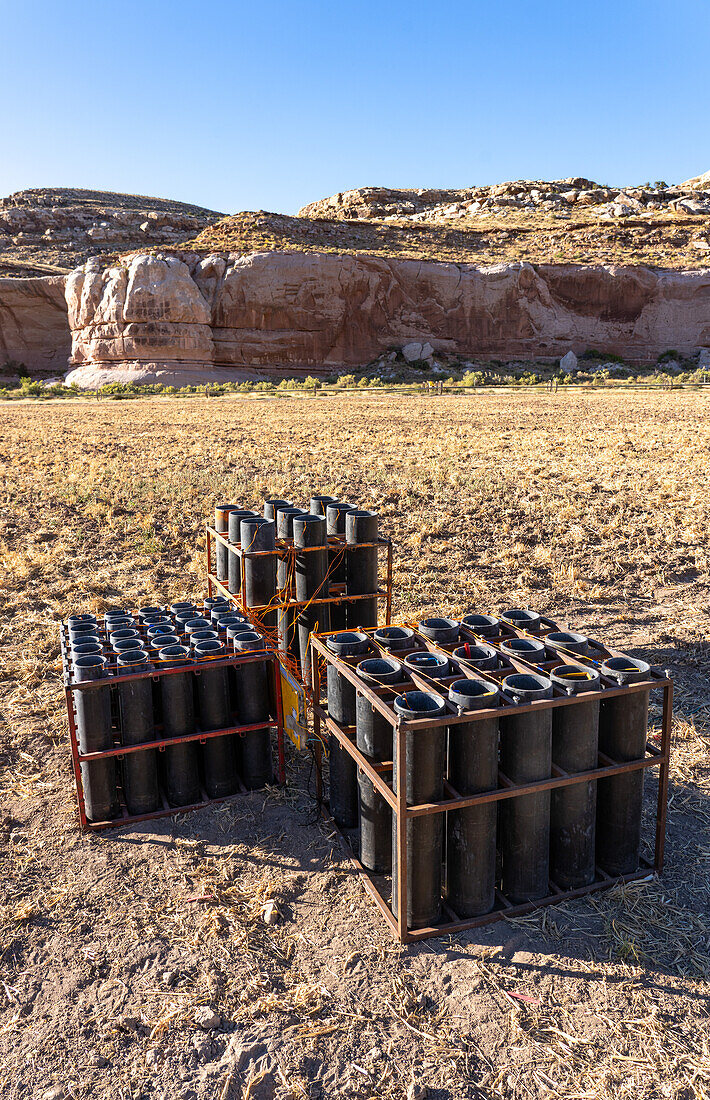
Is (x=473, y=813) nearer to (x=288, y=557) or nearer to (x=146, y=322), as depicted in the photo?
(x=288, y=557)

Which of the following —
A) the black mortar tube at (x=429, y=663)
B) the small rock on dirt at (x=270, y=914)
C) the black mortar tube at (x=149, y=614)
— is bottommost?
the small rock on dirt at (x=270, y=914)

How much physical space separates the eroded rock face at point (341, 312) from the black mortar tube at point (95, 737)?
138 feet

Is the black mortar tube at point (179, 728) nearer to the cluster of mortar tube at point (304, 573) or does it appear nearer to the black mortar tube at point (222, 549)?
the cluster of mortar tube at point (304, 573)

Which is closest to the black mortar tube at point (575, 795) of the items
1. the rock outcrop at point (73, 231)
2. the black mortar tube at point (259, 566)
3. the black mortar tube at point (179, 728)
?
the black mortar tube at point (179, 728)

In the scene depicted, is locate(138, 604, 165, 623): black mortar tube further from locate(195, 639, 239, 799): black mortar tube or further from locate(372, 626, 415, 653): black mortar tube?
locate(372, 626, 415, 653): black mortar tube

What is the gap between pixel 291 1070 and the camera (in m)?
3.67

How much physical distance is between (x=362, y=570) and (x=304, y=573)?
0.66 m

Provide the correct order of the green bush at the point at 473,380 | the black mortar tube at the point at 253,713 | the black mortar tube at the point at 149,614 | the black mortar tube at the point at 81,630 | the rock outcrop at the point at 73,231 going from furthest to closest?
1. the rock outcrop at the point at 73,231
2. the green bush at the point at 473,380
3. the black mortar tube at the point at 149,614
4. the black mortar tube at the point at 81,630
5. the black mortar tube at the point at 253,713

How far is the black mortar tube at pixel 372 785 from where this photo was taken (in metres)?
4.86

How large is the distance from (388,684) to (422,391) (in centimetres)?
3519

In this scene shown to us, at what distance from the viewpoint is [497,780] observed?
4648mm

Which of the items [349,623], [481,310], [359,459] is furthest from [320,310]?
[349,623]

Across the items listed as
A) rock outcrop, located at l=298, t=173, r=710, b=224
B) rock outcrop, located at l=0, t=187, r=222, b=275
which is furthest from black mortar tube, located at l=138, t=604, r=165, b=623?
rock outcrop, located at l=298, t=173, r=710, b=224

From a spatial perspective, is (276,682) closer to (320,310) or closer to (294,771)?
(294,771)
